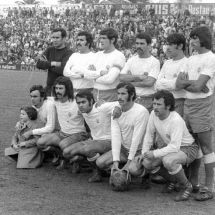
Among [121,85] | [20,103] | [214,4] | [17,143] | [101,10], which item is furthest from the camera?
[101,10]

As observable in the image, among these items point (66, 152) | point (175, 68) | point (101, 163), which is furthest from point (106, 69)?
point (101, 163)

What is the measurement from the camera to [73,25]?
37.3m

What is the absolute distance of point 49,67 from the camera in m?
7.55

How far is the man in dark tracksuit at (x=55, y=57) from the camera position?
749cm

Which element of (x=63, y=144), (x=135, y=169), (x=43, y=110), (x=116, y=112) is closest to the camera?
(x=135, y=169)

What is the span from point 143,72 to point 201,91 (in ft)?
3.47

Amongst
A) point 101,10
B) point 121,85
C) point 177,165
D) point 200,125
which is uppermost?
point 101,10

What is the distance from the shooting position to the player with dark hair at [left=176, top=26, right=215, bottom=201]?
5363mm

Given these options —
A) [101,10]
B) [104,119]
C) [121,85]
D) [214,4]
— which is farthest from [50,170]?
[101,10]

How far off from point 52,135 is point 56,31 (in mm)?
1893

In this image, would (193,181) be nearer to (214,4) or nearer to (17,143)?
(17,143)

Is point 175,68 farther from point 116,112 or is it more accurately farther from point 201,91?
point 116,112

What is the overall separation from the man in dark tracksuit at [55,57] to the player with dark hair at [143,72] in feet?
4.97

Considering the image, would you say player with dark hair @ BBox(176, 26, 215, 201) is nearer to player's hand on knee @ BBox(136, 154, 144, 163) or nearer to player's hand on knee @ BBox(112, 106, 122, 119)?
player's hand on knee @ BBox(136, 154, 144, 163)
